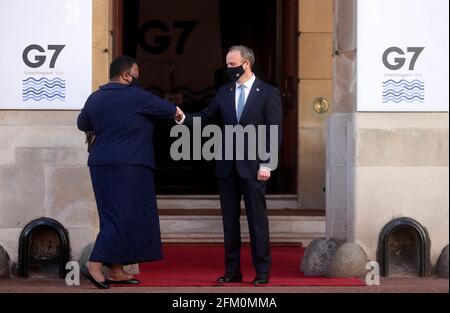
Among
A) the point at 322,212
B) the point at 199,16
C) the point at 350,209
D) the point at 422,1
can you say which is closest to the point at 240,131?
the point at 350,209

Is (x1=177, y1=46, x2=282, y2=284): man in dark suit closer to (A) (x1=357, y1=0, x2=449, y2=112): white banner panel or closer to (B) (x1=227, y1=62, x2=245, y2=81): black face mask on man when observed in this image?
(B) (x1=227, y1=62, x2=245, y2=81): black face mask on man

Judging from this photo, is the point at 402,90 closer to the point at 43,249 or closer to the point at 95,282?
the point at 95,282

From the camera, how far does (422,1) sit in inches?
465

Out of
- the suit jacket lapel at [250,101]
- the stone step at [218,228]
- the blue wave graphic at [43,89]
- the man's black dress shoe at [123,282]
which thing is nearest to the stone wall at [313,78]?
the stone step at [218,228]

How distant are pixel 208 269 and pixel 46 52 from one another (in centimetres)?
249

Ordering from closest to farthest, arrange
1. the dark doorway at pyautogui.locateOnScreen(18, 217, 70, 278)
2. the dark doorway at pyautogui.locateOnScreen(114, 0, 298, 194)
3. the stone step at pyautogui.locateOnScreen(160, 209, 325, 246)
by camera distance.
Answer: the dark doorway at pyautogui.locateOnScreen(18, 217, 70, 278) → the stone step at pyautogui.locateOnScreen(160, 209, 325, 246) → the dark doorway at pyautogui.locateOnScreen(114, 0, 298, 194)

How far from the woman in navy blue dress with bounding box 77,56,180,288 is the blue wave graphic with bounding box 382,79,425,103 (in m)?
1.97

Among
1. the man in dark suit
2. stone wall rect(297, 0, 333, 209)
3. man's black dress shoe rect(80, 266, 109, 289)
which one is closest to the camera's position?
man's black dress shoe rect(80, 266, 109, 289)

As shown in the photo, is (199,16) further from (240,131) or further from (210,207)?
(240,131)

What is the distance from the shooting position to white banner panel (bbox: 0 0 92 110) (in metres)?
11.7

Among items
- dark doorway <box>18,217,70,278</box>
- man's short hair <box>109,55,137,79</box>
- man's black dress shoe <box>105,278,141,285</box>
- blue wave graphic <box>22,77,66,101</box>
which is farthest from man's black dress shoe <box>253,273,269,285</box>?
blue wave graphic <box>22,77,66,101</box>

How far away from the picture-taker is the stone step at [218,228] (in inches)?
565

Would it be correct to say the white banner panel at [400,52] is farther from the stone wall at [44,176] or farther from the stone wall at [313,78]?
the stone wall at [313,78]

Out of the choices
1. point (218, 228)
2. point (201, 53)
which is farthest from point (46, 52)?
point (201, 53)
